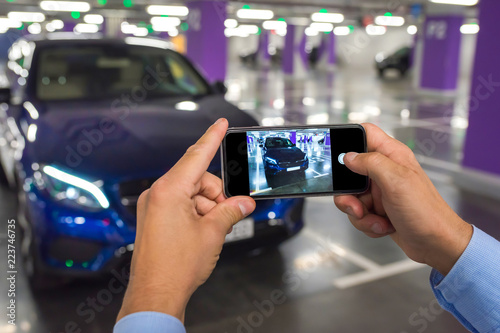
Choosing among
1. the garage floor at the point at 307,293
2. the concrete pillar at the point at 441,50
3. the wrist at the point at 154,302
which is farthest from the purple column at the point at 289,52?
the wrist at the point at 154,302

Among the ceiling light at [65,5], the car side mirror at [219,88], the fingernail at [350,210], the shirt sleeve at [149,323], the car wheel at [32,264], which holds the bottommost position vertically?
the car wheel at [32,264]

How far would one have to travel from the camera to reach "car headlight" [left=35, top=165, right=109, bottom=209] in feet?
7.08

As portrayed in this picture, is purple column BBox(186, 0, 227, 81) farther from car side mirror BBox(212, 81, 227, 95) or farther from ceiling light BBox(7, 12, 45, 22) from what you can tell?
ceiling light BBox(7, 12, 45, 22)

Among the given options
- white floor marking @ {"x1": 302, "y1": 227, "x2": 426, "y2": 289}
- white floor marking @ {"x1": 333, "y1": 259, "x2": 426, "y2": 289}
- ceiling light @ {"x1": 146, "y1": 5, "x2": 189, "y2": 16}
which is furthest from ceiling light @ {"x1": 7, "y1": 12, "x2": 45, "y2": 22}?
white floor marking @ {"x1": 333, "y1": 259, "x2": 426, "y2": 289}

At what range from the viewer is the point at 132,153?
2.31 meters

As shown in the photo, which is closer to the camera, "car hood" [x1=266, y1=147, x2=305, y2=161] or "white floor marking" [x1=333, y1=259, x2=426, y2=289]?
"car hood" [x1=266, y1=147, x2=305, y2=161]

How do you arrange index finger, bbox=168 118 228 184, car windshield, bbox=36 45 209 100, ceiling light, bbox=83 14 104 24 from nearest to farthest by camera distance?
index finger, bbox=168 118 228 184 < car windshield, bbox=36 45 209 100 < ceiling light, bbox=83 14 104 24

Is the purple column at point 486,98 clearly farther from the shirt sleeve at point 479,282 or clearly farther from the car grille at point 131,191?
the shirt sleeve at point 479,282

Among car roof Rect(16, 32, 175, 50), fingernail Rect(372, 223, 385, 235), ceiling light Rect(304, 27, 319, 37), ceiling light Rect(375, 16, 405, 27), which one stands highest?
ceiling light Rect(304, 27, 319, 37)

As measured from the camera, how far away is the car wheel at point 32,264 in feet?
7.47

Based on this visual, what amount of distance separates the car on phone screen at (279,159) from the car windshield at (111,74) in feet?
7.42

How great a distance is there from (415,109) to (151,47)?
8659 mm

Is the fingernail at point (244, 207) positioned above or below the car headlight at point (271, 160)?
below

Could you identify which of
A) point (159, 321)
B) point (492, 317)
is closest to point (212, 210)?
point (159, 321)
